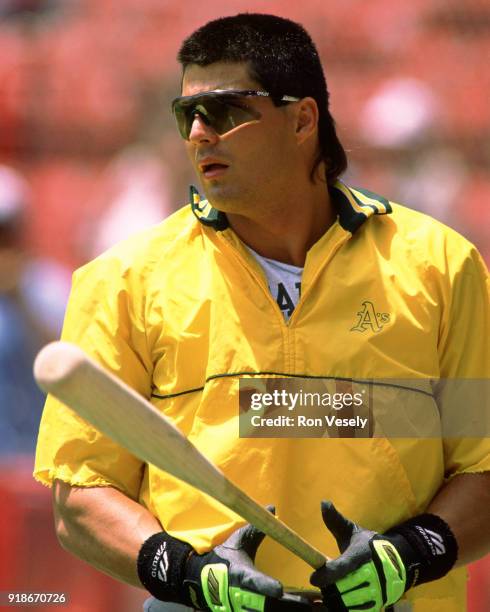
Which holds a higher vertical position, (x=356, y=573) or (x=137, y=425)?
(x=137, y=425)

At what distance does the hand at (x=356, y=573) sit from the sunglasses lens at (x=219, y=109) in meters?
0.64

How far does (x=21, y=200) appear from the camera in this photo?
4.38 metres

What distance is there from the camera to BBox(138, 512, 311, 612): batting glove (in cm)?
170

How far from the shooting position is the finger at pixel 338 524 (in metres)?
1.77

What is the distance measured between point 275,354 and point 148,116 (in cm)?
281

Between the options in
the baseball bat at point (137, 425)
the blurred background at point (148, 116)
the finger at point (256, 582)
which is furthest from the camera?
the blurred background at point (148, 116)

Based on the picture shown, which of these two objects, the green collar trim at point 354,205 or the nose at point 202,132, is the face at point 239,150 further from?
the green collar trim at point 354,205

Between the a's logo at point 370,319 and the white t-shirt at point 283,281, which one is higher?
the white t-shirt at point 283,281

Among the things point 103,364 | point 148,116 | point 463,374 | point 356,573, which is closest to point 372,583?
point 356,573

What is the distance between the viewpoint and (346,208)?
6.81 feet

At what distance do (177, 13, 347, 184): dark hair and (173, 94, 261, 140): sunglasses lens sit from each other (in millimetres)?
66

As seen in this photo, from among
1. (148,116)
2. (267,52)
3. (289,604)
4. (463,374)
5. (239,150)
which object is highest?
(267,52)

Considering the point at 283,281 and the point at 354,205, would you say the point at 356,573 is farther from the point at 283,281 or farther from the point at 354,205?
the point at 354,205

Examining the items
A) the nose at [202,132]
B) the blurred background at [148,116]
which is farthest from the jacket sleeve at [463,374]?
the blurred background at [148,116]
